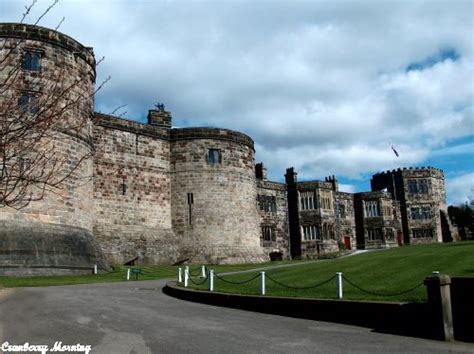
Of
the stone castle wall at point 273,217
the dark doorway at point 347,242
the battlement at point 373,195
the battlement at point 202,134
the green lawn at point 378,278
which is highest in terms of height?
the battlement at point 202,134

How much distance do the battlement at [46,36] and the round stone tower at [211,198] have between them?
10997mm

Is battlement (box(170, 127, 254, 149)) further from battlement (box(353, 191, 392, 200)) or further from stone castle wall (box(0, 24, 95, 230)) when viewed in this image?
battlement (box(353, 191, 392, 200))

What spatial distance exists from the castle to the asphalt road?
411 centimetres

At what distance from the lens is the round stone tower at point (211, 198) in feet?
125

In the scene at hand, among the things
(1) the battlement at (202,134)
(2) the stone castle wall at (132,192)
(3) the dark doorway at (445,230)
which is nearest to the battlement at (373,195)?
(3) the dark doorway at (445,230)

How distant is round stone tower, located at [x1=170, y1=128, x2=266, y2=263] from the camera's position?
125ft

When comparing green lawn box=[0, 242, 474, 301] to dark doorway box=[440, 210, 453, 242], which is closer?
green lawn box=[0, 242, 474, 301]

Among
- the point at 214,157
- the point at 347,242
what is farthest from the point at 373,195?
the point at 214,157

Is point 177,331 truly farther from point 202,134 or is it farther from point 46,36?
point 202,134

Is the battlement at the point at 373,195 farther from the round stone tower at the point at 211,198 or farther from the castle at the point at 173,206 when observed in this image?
the round stone tower at the point at 211,198

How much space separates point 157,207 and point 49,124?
31.0 meters

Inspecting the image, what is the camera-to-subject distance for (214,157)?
40156 mm

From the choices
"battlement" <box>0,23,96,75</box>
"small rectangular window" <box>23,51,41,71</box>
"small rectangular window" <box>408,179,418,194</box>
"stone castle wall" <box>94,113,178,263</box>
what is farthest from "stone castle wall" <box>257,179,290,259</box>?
"small rectangular window" <box>23,51,41,71</box>

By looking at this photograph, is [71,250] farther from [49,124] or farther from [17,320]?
[49,124]
